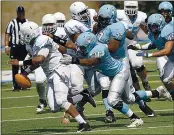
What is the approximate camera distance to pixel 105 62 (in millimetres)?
9562

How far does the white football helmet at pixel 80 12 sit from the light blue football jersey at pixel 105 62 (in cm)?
124

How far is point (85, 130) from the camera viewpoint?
372 inches

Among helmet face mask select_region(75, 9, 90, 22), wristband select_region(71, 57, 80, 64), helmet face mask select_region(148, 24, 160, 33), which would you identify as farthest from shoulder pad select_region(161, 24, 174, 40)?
wristband select_region(71, 57, 80, 64)

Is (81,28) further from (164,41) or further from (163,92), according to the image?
(163,92)

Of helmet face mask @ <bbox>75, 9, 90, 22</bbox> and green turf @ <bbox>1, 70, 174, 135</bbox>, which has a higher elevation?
helmet face mask @ <bbox>75, 9, 90, 22</bbox>

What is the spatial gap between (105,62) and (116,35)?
0.40 metres

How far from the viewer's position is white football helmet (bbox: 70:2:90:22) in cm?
1070

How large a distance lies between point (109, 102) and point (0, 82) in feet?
24.2

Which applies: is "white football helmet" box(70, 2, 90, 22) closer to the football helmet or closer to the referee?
the football helmet

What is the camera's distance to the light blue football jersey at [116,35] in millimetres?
9664

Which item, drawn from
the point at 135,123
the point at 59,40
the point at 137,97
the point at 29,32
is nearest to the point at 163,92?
the point at 137,97

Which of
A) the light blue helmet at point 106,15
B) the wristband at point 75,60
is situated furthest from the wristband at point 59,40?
the wristband at point 75,60

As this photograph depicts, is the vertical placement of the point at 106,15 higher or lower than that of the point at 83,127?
higher

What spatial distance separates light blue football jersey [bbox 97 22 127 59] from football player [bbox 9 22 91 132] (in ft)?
1.88
